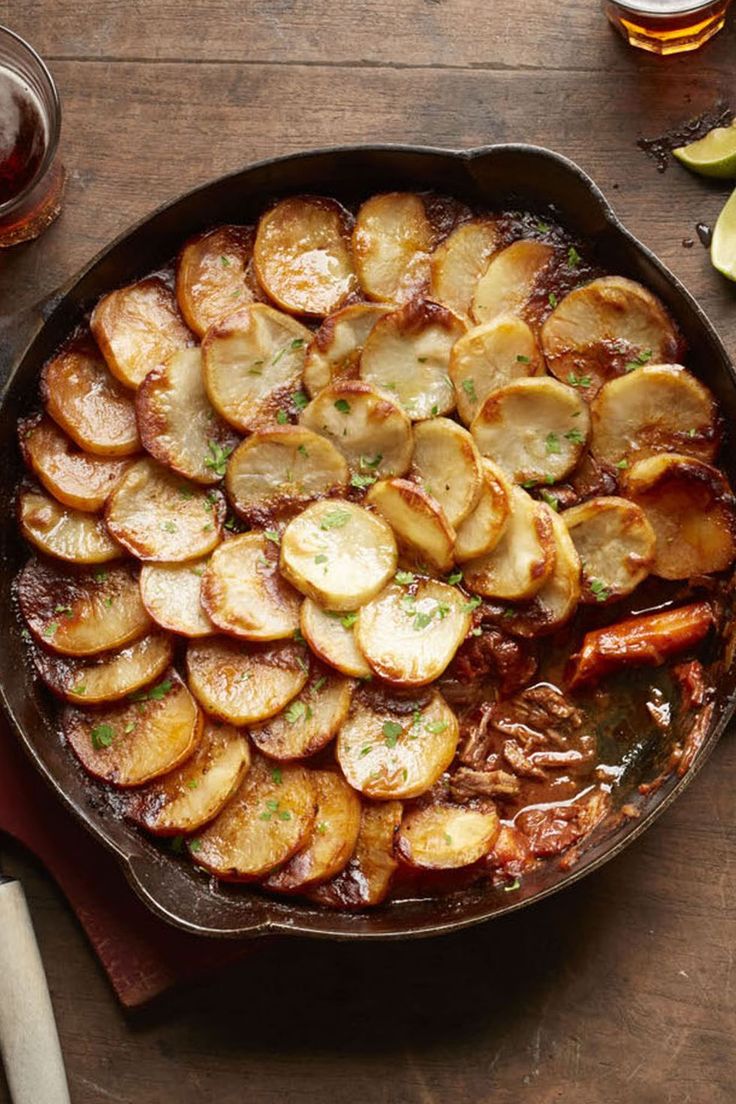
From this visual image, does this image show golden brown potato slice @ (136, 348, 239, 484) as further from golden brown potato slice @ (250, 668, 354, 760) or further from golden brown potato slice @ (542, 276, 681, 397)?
golden brown potato slice @ (542, 276, 681, 397)

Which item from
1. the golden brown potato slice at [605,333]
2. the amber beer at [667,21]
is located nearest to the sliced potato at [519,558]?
the golden brown potato slice at [605,333]

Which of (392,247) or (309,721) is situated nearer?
(309,721)

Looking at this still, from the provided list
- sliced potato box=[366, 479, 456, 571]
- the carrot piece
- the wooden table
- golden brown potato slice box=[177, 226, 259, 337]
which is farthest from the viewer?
the wooden table

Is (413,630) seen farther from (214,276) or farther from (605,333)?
(214,276)

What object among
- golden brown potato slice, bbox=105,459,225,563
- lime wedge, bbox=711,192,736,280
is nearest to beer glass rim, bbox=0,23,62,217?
golden brown potato slice, bbox=105,459,225,563

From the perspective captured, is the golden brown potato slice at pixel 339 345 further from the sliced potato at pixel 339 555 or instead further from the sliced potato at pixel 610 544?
the sliced potato at pixel 610 544

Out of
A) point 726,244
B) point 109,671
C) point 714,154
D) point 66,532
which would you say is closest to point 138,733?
point 109,671
